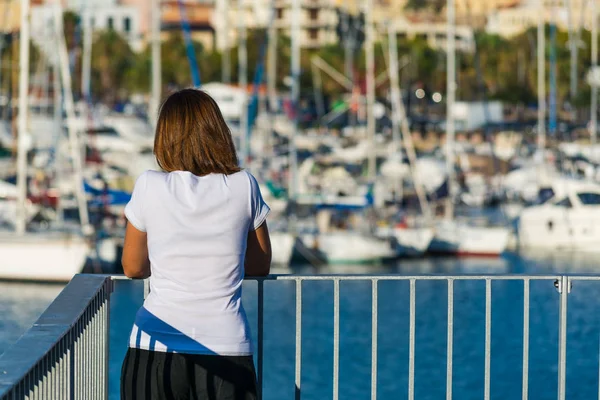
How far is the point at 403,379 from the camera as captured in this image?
63.6 feet

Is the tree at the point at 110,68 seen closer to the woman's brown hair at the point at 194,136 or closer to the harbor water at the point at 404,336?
the harbor water at the point at 404,336

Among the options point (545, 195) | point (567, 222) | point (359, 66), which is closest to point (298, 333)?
point (567, 222)

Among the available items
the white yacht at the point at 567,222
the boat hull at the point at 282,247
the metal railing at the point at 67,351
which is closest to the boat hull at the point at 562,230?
the white yacht at the point at 567,222

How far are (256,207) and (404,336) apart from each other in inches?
788

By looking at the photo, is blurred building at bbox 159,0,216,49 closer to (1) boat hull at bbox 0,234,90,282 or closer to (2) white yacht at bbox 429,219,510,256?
(2) white yacht at bbox 429,219,510,256

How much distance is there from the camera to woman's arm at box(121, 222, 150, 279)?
3.79 m

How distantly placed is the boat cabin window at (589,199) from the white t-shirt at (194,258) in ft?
119

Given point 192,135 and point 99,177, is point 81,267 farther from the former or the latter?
point 192,135

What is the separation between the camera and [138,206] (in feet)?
12.3

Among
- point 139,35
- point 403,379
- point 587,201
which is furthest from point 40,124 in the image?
point 139,35

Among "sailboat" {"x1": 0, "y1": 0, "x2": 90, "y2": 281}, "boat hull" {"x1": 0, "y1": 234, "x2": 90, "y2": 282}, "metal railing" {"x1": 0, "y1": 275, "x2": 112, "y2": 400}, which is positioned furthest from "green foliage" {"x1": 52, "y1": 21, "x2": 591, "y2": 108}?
"metal railing" {"x1": 0, "y1": 275, "x2": 112, "y2": 400}

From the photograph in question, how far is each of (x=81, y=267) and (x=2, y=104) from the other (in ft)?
131

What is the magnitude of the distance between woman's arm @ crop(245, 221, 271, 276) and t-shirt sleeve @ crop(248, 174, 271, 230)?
0.10 ft

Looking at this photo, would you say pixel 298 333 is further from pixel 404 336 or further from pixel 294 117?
pixel 294 117
